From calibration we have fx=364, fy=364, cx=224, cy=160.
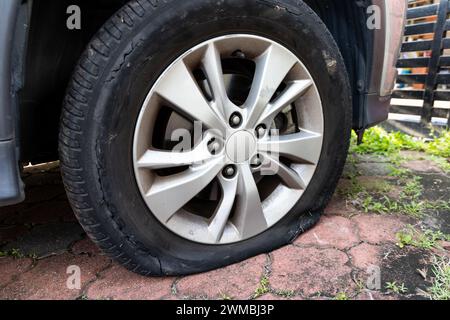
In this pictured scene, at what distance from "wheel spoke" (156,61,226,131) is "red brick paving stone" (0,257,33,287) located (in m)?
0.87

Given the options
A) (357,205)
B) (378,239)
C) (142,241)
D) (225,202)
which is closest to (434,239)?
(378,239)

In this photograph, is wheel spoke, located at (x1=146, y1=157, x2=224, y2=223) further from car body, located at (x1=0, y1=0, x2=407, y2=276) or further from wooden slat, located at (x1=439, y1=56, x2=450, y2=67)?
wooden slat, located at (x1=439, y1=56, x2=450, y2=67)

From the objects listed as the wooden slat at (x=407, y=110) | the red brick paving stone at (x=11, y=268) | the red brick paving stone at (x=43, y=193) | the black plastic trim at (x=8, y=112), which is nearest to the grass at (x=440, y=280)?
the black plastic trim at (x=8, y=112)

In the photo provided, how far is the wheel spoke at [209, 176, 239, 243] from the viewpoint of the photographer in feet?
4.32

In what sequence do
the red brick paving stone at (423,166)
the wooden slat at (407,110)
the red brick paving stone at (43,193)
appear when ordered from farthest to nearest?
the wooden slat at (407,110) → the red brick paving stone at (423,166) → the red brick paving stone at (43,193)

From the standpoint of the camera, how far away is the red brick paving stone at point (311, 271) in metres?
1.23

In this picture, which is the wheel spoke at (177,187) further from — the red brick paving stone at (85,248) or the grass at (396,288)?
the grass at (396,288)

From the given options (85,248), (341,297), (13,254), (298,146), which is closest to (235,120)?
(298,146)

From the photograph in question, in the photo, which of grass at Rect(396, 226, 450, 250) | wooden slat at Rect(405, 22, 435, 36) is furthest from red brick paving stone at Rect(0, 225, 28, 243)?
wooden slat at Rect(405, 22, 435, 36)

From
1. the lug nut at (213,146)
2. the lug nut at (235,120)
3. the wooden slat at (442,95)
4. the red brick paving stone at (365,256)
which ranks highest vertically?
the wooden slat at (442,95)

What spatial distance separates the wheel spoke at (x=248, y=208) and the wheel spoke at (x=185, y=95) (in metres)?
0.23

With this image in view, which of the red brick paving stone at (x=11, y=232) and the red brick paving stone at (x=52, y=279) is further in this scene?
the red brick paving stone at (x=11, y=232)

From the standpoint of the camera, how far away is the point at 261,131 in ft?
4.46

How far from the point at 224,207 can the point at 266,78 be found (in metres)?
0.49
